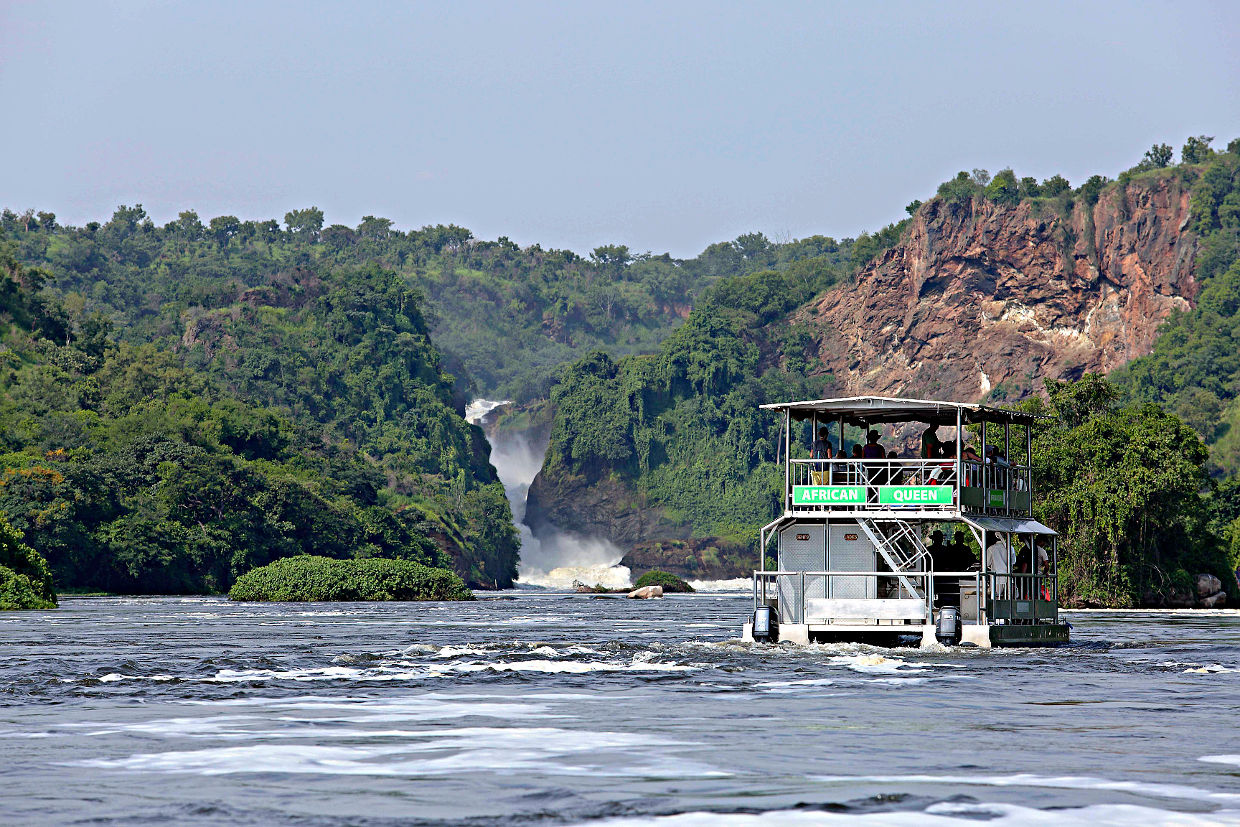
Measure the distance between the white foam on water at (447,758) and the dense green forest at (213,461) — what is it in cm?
8719

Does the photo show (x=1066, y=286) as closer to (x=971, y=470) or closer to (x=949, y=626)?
(x=971, y=470)

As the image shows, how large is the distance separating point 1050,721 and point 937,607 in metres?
16.4

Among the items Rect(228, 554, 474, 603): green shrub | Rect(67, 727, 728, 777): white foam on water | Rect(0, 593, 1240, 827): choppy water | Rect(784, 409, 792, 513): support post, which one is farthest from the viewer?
Rect(228, 554, 474, 603): green shrub

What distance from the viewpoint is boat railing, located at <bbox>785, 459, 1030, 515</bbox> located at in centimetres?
4019

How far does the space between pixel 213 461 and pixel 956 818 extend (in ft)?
360

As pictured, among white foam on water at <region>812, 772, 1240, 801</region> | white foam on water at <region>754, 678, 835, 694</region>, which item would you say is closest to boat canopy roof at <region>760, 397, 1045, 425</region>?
white foam on water at <region>754, 678, 835, 694</region>

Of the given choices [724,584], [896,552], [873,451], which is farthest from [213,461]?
[896,552]

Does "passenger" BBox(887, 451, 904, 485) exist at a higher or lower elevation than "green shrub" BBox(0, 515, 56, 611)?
higher

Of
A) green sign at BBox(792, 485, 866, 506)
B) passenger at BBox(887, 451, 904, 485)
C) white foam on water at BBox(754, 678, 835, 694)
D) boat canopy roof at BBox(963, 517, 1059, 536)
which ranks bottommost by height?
white foam on water at BBox(754, 678, 835, 694)

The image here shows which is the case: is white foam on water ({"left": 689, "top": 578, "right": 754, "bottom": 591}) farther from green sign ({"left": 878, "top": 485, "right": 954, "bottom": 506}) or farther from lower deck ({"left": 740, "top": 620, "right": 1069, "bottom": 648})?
green sign ({"left": 878, "top": 485, "right": 954, "bottom": 506})

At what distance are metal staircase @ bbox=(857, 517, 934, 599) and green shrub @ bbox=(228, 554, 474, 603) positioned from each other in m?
50.9

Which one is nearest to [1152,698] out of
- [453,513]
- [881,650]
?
[881,650]

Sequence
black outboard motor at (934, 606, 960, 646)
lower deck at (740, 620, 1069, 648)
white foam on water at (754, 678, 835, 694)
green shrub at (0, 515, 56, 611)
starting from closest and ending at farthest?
white foam on water at (754, 678, 835, 694), black outboard motor at (934, 606, 960, 646), lower deck at (740, 620, 1069, 648), green shrub at (0, 515, 56, 611)

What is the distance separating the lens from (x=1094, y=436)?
87.0 m
